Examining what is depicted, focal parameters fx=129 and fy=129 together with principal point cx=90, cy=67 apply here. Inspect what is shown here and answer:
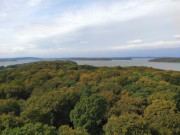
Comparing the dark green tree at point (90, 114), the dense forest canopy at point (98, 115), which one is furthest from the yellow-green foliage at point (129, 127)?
the dark green tree at point (90, 114)

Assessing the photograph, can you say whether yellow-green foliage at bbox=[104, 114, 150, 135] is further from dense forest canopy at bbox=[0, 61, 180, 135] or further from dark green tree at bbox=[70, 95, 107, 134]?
dark green tree at bbox=[70, 95, 107, 134]

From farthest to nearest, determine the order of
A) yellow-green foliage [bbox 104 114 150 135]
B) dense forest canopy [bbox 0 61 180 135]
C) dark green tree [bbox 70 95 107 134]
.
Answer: dark green tree [bbox 70 95 107 134], dense forest canopy [bbox 0 61 180 135], yellow-green foliage [bbox 104 114 150 135]

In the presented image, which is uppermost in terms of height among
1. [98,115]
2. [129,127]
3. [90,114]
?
[129,127]

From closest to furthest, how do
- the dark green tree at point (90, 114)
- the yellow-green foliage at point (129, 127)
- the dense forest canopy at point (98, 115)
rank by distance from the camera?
the yellow-green foliage at point (129, 127) < the dense forest canopy at point (98, 115) < the dark green tree at point (90, 114)

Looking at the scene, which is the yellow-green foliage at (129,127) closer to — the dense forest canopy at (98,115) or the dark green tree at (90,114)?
the dense forest canopy at (98,115)

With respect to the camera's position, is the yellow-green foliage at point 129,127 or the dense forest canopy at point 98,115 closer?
the yellow-green foliage at point 129,127

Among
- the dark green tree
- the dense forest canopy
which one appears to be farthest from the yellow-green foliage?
the dark green tree

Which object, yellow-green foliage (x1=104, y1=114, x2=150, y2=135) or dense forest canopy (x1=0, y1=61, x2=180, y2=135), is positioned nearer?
yellow-green foliage (x1=104, y1=114, x2=150, y2=135)

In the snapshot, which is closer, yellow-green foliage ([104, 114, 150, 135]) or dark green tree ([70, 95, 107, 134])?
yellow-green foliage ([104, 114, 150, 135])

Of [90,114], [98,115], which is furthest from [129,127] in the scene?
[90,114]

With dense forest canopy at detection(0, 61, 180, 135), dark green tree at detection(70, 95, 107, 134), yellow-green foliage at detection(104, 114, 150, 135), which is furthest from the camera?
dark green tree at detection(70, 95, 107, 134)

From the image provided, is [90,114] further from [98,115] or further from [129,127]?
[129,127]
